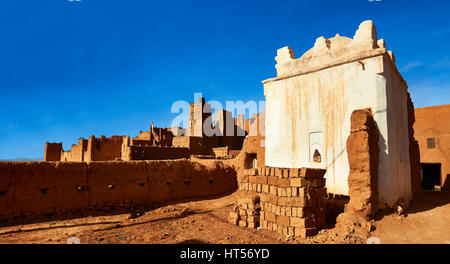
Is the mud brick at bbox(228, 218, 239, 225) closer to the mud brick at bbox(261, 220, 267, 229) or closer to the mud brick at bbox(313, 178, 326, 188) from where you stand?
the mud brick at bbox(261, 220, 267, 229)

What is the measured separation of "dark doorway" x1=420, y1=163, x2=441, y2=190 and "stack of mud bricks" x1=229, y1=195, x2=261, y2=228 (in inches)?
637

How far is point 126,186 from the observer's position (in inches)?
389

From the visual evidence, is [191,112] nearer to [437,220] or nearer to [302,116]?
[302,116]

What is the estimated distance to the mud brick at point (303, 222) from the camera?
20.8ft

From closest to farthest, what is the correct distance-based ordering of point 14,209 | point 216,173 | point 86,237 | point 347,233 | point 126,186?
point 347,233, point 86,237, point 14,209, point 126,186, point 216,173

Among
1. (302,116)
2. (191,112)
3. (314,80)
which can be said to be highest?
(191,112)

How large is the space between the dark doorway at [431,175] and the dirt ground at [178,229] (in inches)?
440

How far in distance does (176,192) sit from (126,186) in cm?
221

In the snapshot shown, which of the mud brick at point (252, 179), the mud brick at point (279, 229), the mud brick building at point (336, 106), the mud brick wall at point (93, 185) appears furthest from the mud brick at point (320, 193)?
the mud brick wall at point (93, 185)

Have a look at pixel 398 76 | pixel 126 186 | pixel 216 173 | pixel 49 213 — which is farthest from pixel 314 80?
pixel 49 213

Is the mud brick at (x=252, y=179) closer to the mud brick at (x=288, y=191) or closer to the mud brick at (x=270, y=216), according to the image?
the mud brick at (x=270, y=216)

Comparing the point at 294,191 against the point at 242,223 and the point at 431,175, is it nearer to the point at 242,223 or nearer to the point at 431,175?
the point at 242,223

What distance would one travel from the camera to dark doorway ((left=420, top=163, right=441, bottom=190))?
57.7ft

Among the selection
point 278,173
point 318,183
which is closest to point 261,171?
point 278,173
